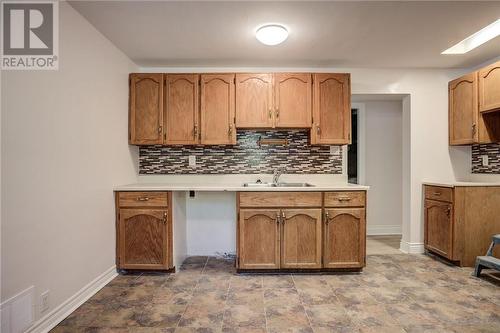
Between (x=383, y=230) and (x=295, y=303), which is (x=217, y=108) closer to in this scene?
(x=295, y=303)

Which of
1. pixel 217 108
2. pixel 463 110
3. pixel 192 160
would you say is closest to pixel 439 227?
pixel 463 110

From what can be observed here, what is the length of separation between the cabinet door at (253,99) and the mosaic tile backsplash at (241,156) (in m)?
0.35

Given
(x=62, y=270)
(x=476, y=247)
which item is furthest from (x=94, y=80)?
(x=476, y=247)

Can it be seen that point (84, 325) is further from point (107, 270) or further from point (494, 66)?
point (494, 66)

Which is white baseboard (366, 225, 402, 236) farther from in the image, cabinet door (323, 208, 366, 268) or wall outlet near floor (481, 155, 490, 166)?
cabinet door (323, 208, 366, 268)

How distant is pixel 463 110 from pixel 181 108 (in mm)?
3062

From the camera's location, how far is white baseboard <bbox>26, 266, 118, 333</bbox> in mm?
1675

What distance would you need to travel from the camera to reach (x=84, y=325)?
1770 millimetres

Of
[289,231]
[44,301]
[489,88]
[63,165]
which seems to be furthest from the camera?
[489,88]

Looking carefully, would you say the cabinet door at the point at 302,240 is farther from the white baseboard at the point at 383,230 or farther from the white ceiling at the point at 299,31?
the white baseboard at the point at 383,230

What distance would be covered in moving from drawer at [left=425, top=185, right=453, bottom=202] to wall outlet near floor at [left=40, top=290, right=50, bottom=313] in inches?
138

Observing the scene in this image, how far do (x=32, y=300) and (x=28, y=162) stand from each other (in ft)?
2.66

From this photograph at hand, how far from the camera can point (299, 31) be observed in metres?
2.28

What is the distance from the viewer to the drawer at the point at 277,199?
2.53 metres
